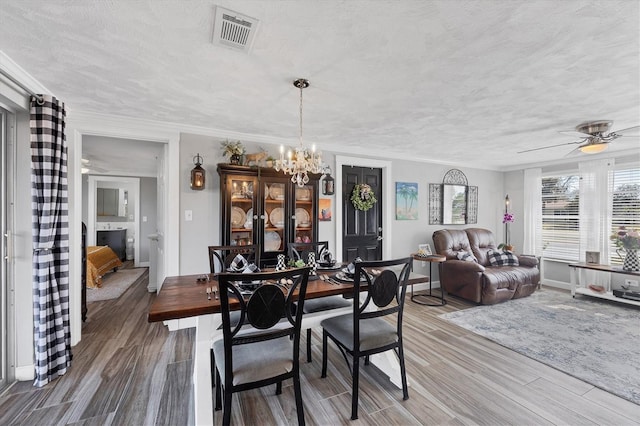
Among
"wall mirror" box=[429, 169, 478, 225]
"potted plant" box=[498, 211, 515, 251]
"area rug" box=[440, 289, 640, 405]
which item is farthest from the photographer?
"wall mirror" box=[429, 169, 478, 225]

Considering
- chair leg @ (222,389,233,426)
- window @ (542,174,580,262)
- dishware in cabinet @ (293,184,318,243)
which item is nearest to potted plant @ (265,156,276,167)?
dishware in cabinet @ (293,184,318,243)

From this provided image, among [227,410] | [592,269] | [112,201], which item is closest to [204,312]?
[227,410]

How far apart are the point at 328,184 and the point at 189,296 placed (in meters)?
2.63

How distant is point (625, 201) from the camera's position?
174 inches

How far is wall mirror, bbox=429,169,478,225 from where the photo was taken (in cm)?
524

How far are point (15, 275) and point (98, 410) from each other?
4.21ft

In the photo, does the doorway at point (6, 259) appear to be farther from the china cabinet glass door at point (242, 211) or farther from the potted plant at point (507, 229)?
the potted plant at point (507, 229)

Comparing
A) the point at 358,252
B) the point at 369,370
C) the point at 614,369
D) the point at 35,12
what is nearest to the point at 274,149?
the point at 358,252

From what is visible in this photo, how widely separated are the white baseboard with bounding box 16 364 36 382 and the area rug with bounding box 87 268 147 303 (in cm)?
216

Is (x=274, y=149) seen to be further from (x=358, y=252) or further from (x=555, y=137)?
(x=555, y=137)

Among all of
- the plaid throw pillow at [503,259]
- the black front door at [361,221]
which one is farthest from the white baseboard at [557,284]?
the black front door at [361,221]

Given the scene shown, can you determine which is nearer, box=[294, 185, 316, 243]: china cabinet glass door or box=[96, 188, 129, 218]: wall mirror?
box=[294, 185, 316, 243]: china cabinet glass door

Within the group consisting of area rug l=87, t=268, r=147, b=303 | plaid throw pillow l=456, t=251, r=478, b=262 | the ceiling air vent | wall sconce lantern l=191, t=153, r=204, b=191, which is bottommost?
area rug l=87, t=268, r=147, b=303

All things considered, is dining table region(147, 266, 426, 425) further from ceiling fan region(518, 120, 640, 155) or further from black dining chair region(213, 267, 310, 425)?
ceiling fan region(518, 120, 640, 155)
